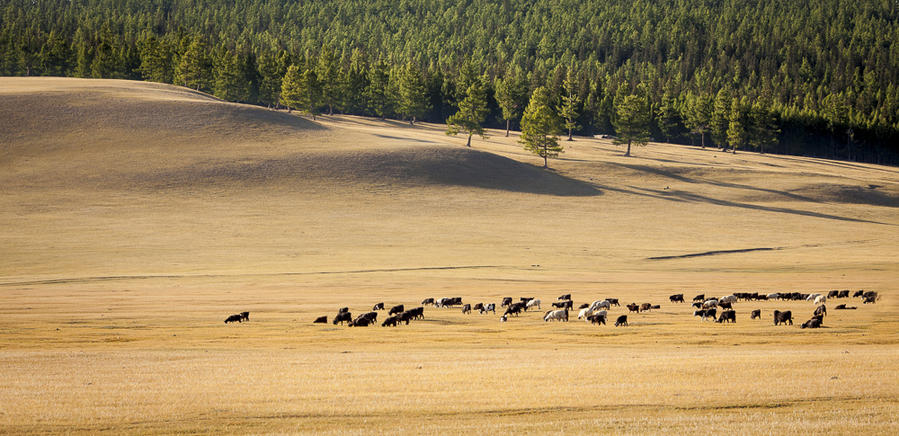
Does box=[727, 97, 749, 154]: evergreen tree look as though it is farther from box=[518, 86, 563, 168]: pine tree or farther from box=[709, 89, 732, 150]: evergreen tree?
box=[518, 86, 563, 168]: pine tree

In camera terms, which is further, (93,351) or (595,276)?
(595,276)

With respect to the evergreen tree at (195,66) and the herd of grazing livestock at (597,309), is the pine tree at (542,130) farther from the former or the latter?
the evergreen tree at (195,66)

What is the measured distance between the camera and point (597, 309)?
121 feet

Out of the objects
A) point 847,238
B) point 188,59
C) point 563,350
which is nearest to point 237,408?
point 563,350

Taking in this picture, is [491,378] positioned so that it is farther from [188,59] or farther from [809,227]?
[188,59]

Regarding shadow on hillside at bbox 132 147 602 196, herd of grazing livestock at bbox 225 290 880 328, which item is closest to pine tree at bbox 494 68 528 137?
shadow on hillside at bbox 132 147 602 196

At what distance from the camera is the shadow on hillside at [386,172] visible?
291 feet

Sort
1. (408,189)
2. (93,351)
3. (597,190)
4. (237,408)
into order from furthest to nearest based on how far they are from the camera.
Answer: (597,190) < (408,189) < (93,351) < (237,408)

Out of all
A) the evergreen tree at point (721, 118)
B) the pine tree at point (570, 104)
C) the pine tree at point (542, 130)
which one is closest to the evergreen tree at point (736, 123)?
the evergreen tree at point (721, 118)

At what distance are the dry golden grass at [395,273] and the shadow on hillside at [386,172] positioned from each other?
44cm

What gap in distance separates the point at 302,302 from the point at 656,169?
84.2 meters

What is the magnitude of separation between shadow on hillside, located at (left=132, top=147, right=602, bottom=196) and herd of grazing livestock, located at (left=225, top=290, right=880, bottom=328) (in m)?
52.5

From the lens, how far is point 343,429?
1509 centimetres

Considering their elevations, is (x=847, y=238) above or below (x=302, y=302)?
above
